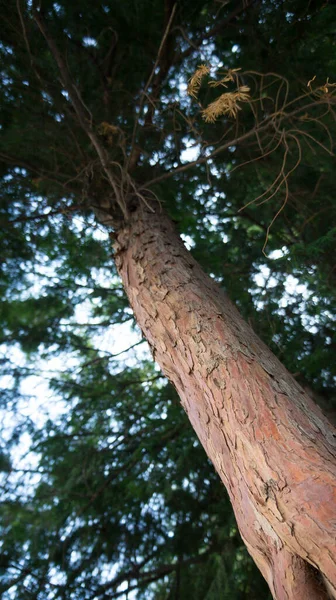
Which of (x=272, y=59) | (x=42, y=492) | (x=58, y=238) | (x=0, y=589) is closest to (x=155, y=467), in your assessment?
(x=42, y=492)

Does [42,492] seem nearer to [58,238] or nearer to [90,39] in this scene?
[58,238]

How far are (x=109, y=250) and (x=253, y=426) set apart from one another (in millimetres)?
3258

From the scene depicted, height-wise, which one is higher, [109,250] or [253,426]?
[109,250]

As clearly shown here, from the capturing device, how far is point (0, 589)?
149 inches

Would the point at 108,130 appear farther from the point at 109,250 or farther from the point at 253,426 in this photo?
the point at 253,426

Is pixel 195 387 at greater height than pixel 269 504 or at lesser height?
greater

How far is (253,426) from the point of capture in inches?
61.2

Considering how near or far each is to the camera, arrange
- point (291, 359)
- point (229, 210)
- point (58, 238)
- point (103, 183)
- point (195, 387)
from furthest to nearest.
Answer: point (229, 210), point (58, 238), point (291, 359), point (103, 183), point (195, 387)

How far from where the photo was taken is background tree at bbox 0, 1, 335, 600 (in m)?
3.42

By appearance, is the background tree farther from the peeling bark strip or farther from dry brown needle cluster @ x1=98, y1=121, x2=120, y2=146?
the peeling bark strip

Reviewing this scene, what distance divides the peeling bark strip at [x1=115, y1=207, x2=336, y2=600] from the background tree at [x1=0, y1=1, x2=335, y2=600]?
1135 mm

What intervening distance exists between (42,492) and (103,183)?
9.94 ft

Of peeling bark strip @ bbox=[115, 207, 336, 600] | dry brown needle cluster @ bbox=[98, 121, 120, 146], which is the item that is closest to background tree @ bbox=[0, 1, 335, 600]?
dry brown needle cluster @ bbox=[98, 121, 120, 146]

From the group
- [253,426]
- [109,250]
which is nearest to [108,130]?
[109,250]
